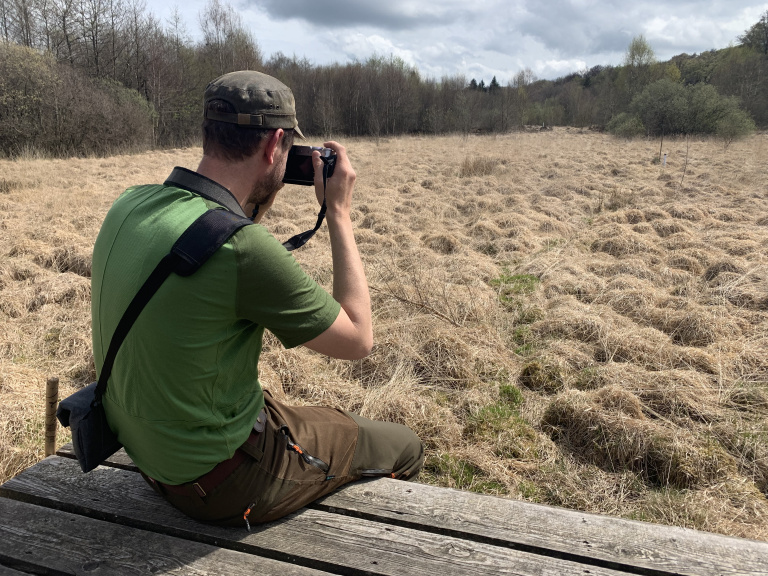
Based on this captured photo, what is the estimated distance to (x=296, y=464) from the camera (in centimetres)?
155

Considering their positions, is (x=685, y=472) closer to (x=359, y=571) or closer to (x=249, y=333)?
(x=359, y=571)

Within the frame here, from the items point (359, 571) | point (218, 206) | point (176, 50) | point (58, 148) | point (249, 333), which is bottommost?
point (359, 571)

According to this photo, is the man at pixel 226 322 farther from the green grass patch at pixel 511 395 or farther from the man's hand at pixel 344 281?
the green grass patch at pixel 511 395

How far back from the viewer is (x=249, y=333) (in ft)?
4.43

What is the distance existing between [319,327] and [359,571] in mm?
675

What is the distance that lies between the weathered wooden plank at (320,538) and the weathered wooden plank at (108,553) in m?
0.04

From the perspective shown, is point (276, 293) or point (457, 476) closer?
point (276, 293)

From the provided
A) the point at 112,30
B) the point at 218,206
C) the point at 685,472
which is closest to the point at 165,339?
the point at 218,206

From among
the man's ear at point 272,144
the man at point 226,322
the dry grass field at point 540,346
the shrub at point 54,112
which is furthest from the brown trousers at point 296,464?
the shrub at point 54,112

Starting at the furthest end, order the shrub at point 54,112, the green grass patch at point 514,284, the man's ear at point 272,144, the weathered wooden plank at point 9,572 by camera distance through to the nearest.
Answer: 1. the shrub at point 54,112
2. the green grass patch at point 514,284
3. the man's ear at point 272,144
4. the weathered wooden plank at point 9,572

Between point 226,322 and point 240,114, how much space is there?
57 cm

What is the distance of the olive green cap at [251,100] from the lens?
1.36 m

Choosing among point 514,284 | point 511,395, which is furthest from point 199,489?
point 514,284

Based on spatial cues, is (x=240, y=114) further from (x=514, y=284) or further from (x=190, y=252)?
(x=514, y=284)
